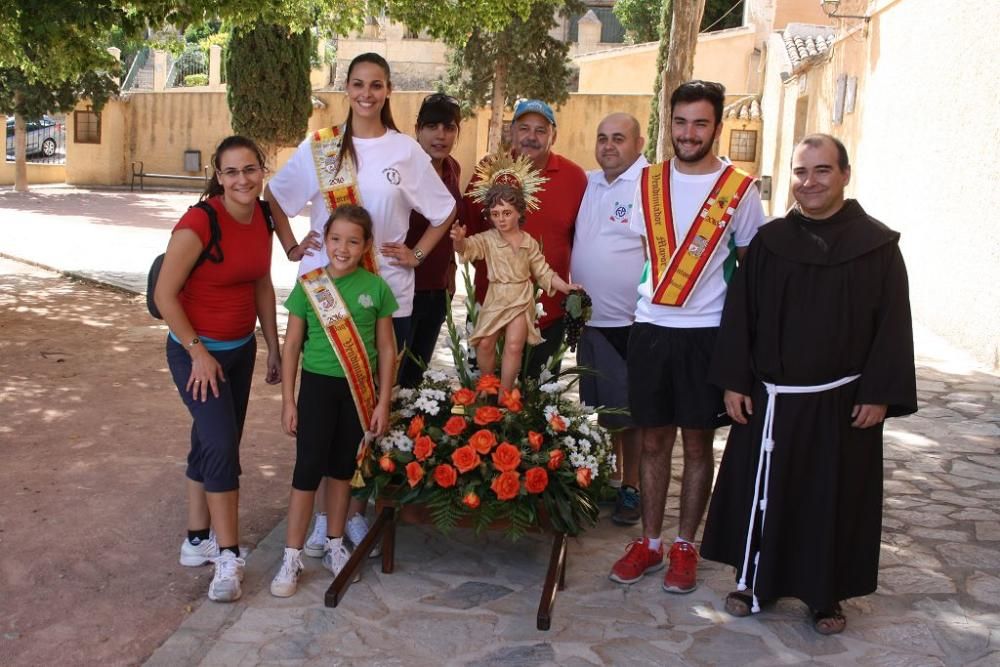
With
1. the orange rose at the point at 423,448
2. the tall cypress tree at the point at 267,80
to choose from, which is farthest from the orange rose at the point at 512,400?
the tall cypress tree at the point at 267,80

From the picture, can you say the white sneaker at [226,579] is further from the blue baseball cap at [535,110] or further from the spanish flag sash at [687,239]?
the blue baseball cap at [535,110]

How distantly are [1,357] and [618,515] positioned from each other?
5.60m

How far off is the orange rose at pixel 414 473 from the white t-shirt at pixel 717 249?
1.10 m

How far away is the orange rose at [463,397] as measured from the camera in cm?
434

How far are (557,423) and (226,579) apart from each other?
1435mm

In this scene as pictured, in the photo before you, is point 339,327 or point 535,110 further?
point 535,110

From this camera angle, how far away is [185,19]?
28.1ft

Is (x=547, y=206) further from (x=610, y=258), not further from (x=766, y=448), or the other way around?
(x=766, y=448)

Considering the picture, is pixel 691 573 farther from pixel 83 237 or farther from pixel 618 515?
pixel 83 237

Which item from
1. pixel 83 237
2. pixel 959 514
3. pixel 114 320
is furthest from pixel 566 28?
pixel 959 514

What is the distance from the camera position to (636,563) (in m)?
4.44

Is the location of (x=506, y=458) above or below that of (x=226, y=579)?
above

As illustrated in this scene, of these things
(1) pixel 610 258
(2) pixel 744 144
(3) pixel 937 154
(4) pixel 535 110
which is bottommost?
(1) pixel 610 258

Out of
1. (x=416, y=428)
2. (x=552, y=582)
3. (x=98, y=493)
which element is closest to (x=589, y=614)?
(x=552, y=582)
